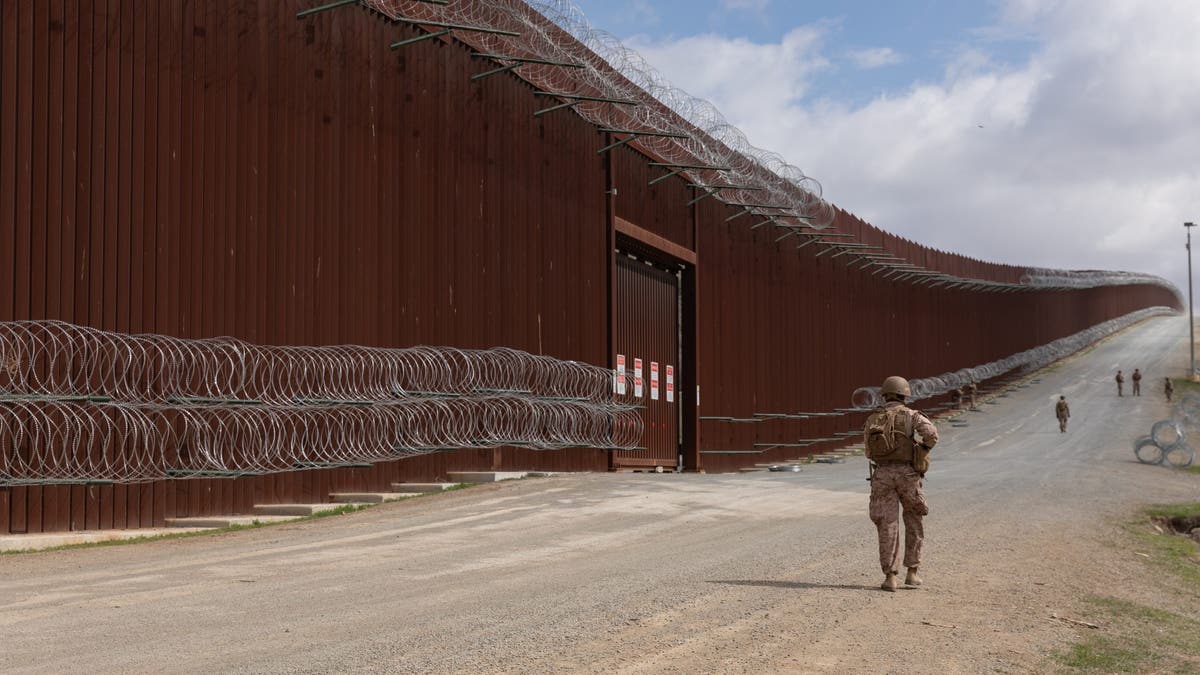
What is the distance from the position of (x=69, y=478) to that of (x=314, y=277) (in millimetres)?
5422

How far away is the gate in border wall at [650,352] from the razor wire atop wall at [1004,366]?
545cm

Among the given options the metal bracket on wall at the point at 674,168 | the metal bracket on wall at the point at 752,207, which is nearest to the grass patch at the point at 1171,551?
the metal bracket on wall at the point at 674,168

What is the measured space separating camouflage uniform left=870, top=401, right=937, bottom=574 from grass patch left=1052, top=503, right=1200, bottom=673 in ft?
4.90

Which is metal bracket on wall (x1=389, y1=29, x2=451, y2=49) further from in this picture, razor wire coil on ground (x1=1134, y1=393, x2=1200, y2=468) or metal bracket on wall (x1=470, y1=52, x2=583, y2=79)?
razor wire coil on ground (x1=1134, y1=393, x2=1200, y2=468)

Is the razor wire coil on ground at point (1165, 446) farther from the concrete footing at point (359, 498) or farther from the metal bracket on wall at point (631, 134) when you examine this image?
the concrete footing at point (359, 498)

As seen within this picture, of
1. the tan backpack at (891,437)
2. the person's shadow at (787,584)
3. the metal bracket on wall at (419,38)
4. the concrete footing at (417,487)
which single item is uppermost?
the metal bracket on wall at (419,38)

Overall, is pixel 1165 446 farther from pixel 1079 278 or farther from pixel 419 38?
pixel 1079 278

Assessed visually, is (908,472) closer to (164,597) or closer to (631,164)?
(164,597)

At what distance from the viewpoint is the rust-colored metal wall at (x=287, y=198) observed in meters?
14.6

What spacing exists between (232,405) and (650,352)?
16346 millimetres

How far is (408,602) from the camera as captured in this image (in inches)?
377

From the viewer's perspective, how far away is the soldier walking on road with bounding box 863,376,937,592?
10758mm

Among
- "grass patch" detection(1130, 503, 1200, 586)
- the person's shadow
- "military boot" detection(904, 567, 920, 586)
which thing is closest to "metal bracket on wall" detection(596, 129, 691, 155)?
"grass patch" detection(1130, 503, 1200, 586)

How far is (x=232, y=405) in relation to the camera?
1645 cm
